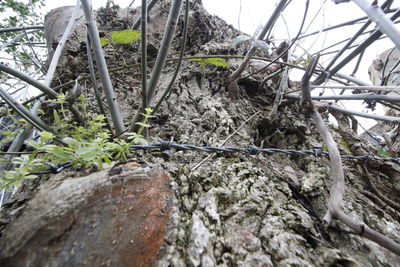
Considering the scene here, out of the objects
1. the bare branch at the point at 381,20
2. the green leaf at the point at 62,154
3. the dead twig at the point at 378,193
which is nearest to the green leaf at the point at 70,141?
the green leaf at the point at 62,154

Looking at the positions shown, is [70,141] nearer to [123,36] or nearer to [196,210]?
[196,210]

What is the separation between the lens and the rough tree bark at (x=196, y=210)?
0.47m

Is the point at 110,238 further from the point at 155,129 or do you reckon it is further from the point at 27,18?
the point at 27,18

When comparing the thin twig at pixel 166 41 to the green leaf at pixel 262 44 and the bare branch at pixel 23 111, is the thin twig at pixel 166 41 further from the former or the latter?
the green leaf at pixel 262 44

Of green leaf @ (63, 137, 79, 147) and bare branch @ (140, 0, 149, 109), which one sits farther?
bare branch @ (140, 0, 149, 109)

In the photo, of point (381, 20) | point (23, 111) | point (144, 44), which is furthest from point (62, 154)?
point (381, 20)

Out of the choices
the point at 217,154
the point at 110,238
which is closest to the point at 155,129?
the point at 217,154

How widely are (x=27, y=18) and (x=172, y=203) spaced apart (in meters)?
4.35

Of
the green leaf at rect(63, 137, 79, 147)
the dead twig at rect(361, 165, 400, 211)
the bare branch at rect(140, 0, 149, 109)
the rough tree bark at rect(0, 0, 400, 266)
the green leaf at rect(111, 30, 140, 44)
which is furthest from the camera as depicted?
the green leaf at rect(111, 30, 140, 44)

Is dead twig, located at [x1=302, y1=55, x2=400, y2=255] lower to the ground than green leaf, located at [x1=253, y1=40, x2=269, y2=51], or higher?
lower

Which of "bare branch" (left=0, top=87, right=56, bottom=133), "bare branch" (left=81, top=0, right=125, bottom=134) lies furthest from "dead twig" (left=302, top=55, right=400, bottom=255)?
"bare branch" (left=0, top=87, right=56, bottom=133)

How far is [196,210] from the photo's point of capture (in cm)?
65

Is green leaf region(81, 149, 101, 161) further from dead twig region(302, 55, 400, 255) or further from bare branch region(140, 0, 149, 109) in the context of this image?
dead twig region(302, 55, 400, 255)

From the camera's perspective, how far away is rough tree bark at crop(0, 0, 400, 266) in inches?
18.6
